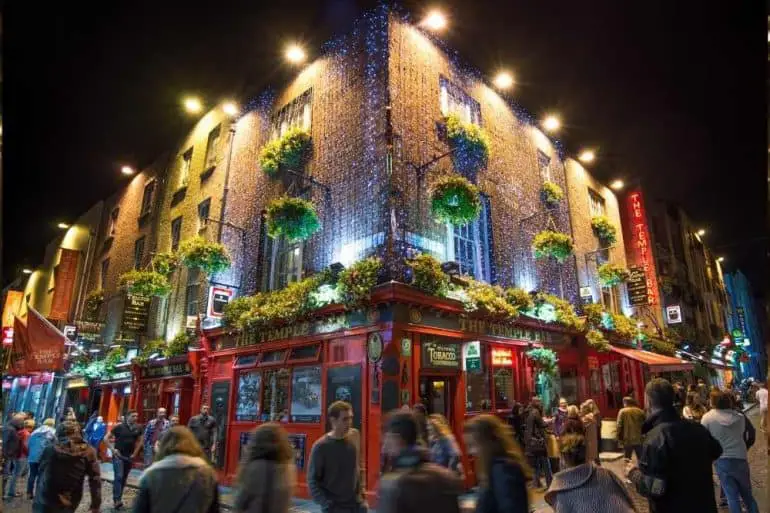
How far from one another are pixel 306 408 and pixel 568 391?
31.0 ft

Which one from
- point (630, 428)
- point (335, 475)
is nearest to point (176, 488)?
point (335, 475)

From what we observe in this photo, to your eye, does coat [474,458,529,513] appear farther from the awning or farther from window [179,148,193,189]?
window [179,148,193,189]

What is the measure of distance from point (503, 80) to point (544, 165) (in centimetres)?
412

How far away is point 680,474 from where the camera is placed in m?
3.99

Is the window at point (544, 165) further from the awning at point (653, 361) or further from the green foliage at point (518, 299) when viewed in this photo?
the awning at point (653, 361)

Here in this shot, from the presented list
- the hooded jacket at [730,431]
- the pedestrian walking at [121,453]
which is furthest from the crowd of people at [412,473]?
the pedestrian walking at [121,453]

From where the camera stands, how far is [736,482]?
634 centimetres

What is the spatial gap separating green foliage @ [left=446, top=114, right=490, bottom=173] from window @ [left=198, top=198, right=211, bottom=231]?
955 cm

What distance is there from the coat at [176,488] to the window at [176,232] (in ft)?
55.7

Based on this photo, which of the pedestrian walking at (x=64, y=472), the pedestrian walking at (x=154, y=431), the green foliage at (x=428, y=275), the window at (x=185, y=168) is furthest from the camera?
the window at (x=185, y=168)

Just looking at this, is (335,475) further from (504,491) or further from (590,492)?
(590,492)

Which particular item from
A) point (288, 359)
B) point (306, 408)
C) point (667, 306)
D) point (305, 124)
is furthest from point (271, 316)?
point (667, 306)

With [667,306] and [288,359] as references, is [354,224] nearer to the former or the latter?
[288,359]

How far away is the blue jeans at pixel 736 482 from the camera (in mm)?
6250
